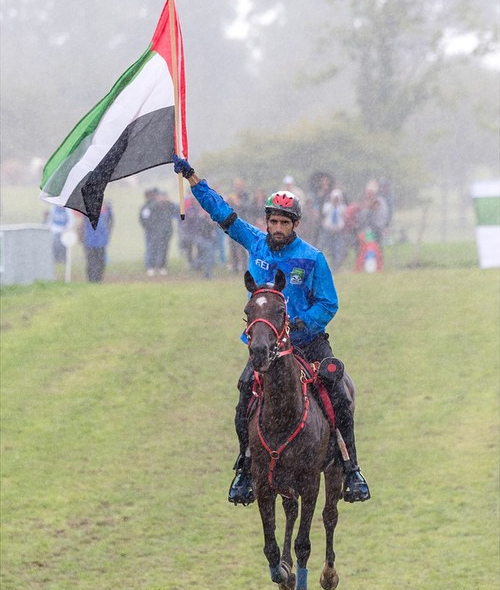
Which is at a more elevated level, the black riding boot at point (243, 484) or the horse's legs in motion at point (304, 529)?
the black riding boot at point (243, 484)

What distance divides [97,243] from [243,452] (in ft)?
61.8

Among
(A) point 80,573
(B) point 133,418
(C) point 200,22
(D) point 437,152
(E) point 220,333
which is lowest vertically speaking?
(A) point 80,573

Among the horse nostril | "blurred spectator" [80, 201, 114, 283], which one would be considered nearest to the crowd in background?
"blurred spectator" [80, 201, 114, 283]

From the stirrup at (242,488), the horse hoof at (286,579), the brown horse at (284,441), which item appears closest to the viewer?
the brown horse at (284,441)

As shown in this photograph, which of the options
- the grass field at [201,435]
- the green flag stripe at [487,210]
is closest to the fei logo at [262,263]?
the grass field at [201,435]

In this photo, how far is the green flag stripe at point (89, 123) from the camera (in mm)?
11586

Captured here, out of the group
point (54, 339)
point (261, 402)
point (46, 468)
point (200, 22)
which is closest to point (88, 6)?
point (200, 22)

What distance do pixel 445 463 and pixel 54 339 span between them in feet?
30.9

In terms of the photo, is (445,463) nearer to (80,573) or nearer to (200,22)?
(80,573)

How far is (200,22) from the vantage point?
65312 mm

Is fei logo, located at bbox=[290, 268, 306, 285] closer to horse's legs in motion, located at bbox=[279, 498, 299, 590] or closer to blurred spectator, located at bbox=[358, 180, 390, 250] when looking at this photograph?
horse's legs in motion, located at bbox=[279, 498, 299, 590]

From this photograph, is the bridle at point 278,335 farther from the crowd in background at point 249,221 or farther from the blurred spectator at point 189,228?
the blurred spectator at point 189,228

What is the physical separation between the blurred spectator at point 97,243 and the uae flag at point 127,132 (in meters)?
16.9

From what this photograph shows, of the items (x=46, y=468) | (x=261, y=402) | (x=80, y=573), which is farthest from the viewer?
(x=46, y=468)
